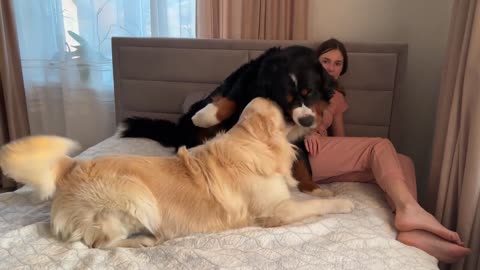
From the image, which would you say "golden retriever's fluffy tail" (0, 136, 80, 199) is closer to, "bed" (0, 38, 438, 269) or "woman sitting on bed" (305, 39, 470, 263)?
"bed" (0, 38, 438, 269)

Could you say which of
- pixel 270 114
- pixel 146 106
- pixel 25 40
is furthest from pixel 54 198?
pixel 25 40

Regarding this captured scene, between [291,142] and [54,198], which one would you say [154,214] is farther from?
[291,142]

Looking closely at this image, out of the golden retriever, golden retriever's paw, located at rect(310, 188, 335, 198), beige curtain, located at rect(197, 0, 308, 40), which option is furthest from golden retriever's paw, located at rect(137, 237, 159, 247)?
beige curtain, located at rect(197, 0, 308, 40)

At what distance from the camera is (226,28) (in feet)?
8.66

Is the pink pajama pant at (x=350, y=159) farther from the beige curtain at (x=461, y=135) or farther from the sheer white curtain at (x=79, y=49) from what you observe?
the sheer white curtain at (x=79, y=49)

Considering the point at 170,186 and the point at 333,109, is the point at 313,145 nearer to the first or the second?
the point at 333,109

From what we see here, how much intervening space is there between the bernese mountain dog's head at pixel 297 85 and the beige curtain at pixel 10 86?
2.07 meters

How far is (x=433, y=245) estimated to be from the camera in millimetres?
1436

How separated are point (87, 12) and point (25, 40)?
0.54 m

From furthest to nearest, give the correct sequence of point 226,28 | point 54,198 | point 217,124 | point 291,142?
point 226,28 → point 217,124 → point 291,142 → point 54,198

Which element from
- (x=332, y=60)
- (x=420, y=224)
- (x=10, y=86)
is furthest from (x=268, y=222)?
(x=10, y=86)

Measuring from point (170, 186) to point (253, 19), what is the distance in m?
1.54

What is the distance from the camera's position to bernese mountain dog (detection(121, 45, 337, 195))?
5.11ft

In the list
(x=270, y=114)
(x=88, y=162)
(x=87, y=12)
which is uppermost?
(x=87, y=12)
